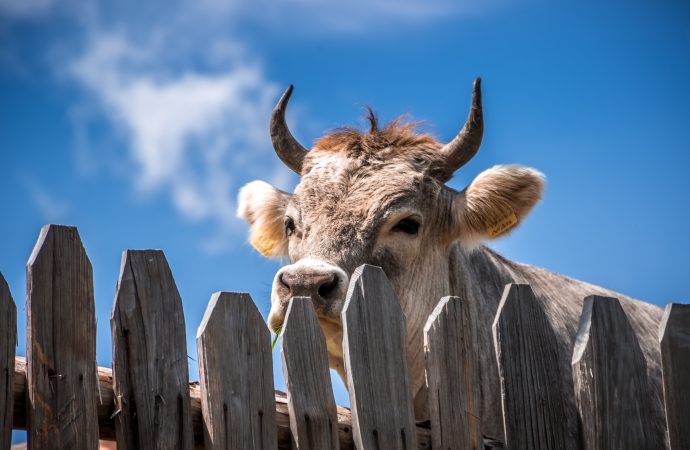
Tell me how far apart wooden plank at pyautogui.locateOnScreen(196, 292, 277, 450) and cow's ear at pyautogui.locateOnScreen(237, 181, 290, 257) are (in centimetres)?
365

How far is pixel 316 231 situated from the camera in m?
5.23

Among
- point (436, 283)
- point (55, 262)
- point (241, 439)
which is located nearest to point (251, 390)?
point (241, 439)

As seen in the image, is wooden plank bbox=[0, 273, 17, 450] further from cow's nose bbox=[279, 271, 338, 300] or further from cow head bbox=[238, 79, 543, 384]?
cow head bbox=[238, 79, 543, 384]

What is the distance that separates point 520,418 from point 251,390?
1055 millimetres

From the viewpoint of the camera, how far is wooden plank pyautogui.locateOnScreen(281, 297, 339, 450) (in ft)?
9.36

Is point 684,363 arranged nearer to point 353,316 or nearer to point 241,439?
point 353,316

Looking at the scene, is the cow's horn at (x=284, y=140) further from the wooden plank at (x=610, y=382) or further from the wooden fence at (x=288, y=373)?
the wooden plank at (x=610, y=382)

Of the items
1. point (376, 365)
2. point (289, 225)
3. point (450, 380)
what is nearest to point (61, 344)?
point (376, 365)

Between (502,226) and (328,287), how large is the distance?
1.87 metres

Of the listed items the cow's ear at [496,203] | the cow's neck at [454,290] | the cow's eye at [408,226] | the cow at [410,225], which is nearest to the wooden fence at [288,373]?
the cow at [410,225]

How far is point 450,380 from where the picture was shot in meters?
3.06

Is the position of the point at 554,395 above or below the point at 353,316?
below

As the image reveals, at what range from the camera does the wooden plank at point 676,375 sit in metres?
3.13

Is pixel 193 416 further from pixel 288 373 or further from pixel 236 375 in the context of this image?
pixel 288 373
